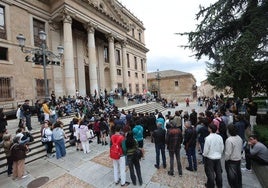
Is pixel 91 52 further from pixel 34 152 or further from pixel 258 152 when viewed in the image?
pixel 258 152

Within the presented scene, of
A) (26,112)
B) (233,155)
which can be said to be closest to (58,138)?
(26,112)

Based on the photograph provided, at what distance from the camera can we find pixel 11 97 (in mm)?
16281

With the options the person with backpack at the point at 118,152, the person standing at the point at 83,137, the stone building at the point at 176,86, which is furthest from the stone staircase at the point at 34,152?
the stone building at the point at 176,86

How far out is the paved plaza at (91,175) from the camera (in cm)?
553

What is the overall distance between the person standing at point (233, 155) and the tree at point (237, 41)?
4.27 meters

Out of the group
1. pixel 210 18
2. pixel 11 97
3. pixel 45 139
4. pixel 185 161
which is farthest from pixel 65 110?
pixel 210 18

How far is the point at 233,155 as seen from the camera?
4594mm

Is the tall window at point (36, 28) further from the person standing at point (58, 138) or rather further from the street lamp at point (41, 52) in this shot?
the person standing at point (58, 138)

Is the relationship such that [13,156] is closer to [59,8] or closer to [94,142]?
[94,142]

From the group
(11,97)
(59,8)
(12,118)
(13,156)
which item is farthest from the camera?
(59,8)

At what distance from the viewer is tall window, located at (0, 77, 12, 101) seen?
612 inches

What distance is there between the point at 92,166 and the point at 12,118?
1149 cm

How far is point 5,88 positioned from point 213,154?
706 inches

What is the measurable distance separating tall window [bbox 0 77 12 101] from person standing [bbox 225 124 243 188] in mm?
17713
